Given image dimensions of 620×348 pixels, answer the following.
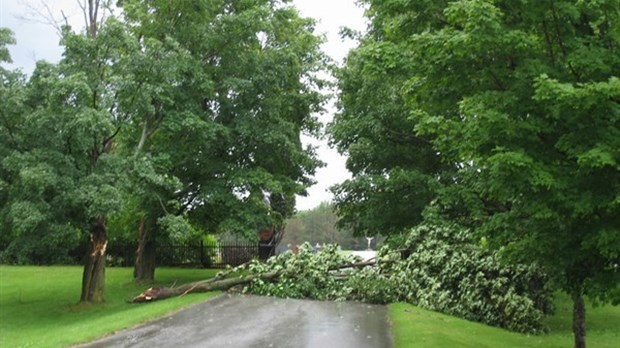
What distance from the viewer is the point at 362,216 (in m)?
18.6

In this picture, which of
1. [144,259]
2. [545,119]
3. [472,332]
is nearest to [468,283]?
[472,332]

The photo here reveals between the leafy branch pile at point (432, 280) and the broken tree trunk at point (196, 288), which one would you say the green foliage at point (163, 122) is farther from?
the leafy branch pile at point (432, 280)

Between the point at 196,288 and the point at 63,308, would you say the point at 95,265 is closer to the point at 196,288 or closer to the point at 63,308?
the point at 63,308

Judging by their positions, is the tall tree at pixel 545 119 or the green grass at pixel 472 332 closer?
the tall tree at pixel 545 119

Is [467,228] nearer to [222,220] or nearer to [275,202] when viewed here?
[222,220]

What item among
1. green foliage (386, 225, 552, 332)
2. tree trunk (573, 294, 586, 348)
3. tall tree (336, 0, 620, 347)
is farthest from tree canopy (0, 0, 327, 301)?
tree trunk (573, 294, 586, 348)

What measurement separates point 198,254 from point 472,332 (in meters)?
19.0

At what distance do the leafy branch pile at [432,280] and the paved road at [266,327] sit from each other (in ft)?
2.88

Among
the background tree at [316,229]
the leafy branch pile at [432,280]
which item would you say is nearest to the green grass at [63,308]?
the leafy branch pile at [432,280]

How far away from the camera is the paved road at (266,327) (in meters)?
9.66

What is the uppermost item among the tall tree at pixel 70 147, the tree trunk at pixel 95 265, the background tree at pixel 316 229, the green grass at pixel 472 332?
the background tree at pixel 316 229

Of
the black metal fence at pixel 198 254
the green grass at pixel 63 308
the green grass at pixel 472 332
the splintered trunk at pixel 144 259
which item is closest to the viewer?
the green grass at pixel 472 332

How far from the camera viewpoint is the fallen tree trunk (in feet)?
49.9

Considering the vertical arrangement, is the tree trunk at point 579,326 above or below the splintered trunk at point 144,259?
below
